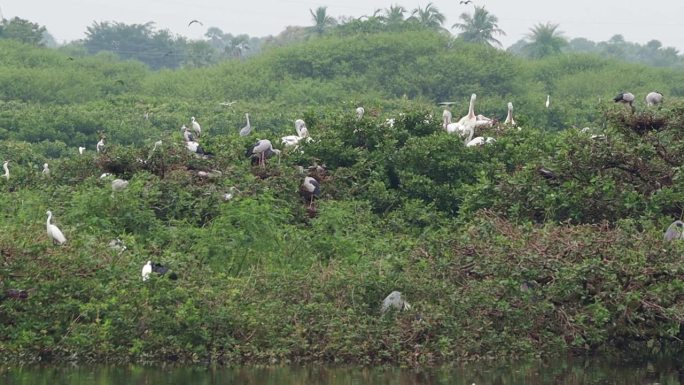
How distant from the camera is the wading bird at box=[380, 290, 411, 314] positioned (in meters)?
10.0

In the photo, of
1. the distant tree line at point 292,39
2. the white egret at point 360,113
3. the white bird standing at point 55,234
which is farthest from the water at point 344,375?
the distant tree line at point 292,39

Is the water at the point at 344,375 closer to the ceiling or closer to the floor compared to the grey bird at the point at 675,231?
closer to the floor

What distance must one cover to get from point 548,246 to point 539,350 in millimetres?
841

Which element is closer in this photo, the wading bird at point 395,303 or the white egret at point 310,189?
the wading bird at point 395,303

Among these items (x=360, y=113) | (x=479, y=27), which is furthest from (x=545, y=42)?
(x=360, y=113)

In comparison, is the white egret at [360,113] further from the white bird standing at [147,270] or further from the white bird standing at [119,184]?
the white bird standing at [147,270]

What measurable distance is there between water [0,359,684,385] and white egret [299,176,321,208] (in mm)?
4711

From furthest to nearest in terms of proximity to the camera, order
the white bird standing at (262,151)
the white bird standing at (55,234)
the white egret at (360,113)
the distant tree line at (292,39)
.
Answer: the distant tree line at (292,39) < the white egret at (360,113) < the white bird standing at (262,151) < the white bird standing at (55,234)

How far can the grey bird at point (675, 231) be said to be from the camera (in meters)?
10.9

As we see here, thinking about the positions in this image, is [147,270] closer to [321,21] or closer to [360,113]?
[360,113]

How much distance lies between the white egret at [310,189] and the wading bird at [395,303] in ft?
13.5

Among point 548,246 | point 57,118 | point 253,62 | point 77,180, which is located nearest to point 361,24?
point 253,62

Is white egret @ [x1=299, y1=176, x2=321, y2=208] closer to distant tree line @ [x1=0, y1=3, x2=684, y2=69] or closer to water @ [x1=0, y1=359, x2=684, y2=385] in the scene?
water @ [x1=0, y1=359, x2=684, y2=385]

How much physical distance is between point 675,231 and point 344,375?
11.1ft
